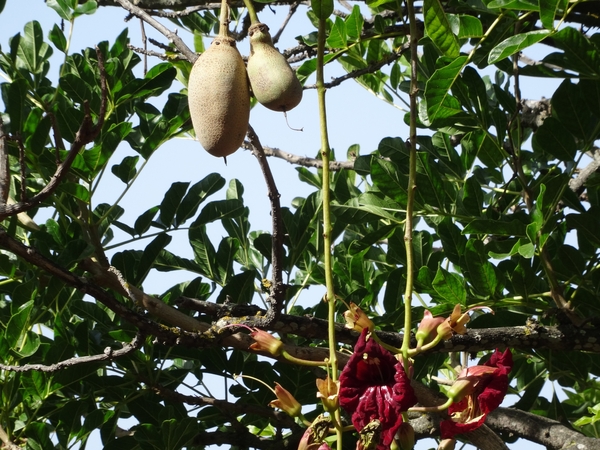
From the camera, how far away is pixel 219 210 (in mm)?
1619

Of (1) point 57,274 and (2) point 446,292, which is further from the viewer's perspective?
(2) point 446,292

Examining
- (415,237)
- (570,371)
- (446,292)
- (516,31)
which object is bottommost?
(570,371)

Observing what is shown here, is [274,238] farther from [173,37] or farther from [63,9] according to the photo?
[63,9]

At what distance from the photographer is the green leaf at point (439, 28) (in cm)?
113

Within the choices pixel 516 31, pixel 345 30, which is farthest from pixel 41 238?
pixel 516 31

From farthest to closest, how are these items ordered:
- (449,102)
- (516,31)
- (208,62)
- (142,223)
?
(142,223)
(449,102)
(516,31)
(208,62)

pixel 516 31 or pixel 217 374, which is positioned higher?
pixel 516 31

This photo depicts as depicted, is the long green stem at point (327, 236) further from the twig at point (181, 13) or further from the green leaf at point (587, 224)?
the twig at point (181, 13)

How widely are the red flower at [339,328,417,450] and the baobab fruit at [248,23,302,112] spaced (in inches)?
14.1

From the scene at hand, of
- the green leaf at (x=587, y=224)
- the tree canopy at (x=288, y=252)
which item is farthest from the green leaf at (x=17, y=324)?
the green leaf at (x=587, y=224)

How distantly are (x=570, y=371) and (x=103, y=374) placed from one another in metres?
0.99

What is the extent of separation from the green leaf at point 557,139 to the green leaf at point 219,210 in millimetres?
616

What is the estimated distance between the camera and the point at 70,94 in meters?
1.50

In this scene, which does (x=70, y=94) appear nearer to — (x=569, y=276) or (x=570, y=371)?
(x=569, y=276)
